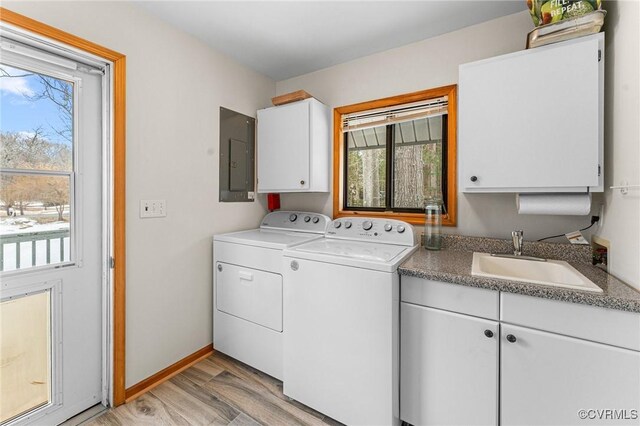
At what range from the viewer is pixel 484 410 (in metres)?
1.27

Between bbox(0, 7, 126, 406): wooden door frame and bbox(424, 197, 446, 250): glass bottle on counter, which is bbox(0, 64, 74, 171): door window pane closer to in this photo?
bbox(0, 7, 126, 406): wooden door frame

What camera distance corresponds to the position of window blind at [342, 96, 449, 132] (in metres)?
2.07

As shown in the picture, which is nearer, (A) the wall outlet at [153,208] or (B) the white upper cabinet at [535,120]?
(B) the white upper cabinet at [535,120]

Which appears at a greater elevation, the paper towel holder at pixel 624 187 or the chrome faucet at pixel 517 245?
the paper towel holder at pixel 624 187

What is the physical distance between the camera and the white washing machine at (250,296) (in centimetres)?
189

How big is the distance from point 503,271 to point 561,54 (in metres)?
1.19

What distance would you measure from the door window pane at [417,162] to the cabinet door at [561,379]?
→ 1.16m

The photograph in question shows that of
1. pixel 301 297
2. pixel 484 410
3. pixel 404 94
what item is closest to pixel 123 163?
pixel 301 297

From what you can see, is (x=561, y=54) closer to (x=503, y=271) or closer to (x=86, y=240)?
(x=503, y=271)

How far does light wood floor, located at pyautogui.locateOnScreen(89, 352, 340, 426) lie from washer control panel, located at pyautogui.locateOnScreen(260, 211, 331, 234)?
3.79 ft

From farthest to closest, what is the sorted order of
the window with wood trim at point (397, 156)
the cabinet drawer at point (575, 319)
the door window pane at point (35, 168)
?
the window with wood trim at point (397, 156), the door window pane at point (35, 168), the cabinet drawer at point (575, 319)

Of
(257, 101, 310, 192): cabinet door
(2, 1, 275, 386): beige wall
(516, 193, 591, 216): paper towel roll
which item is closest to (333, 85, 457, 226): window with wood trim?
(257, 101, 310, 192): cabinet door

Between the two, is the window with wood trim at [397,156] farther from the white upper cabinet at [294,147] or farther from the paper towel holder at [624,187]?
the paper towel holder at [624,187]

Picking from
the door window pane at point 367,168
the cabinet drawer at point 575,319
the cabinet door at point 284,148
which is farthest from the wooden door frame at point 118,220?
the cabinet drawer at point 575,319
